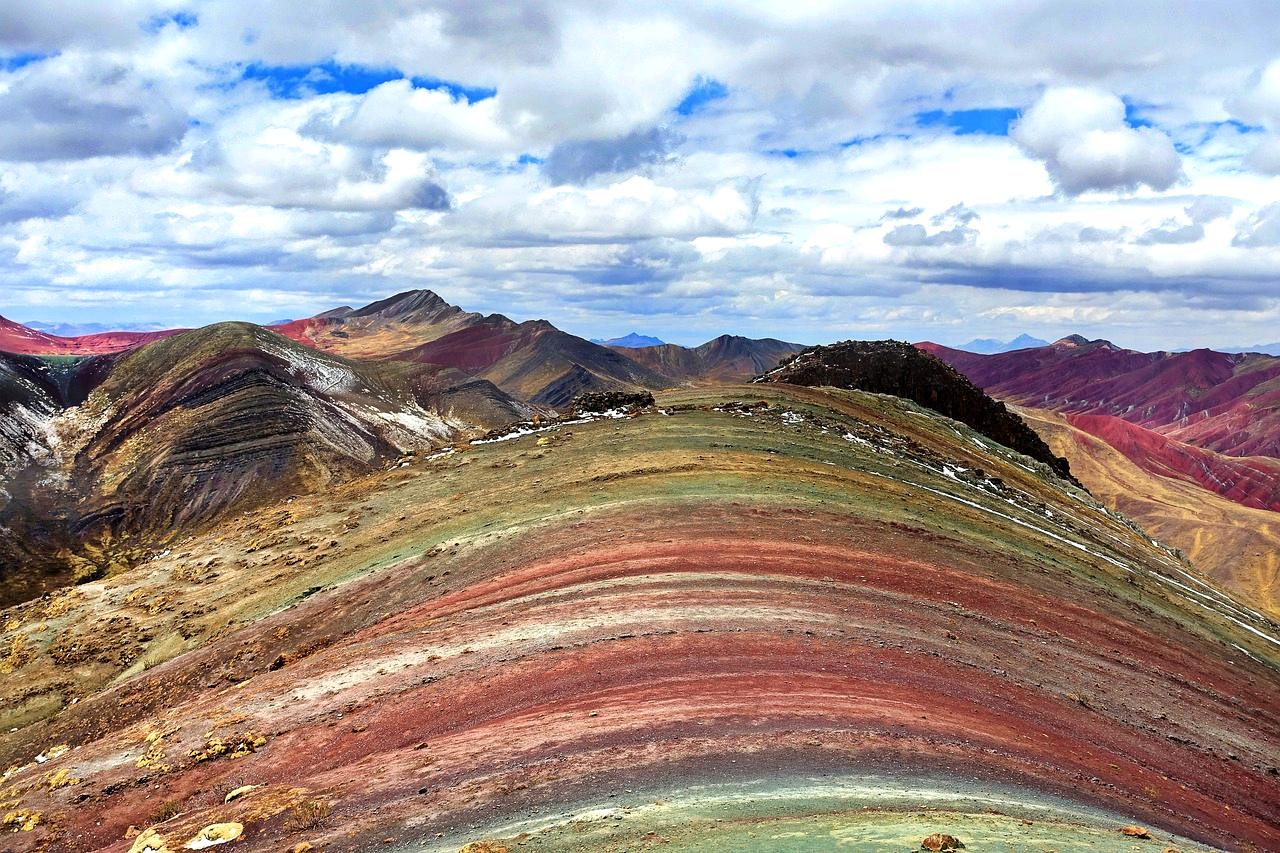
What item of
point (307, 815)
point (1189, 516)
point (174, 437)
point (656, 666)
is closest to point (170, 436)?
point (174, 437)

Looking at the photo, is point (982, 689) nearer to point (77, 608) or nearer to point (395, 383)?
point (77, 608)

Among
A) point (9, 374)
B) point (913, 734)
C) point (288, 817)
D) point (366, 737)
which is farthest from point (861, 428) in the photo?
point (9, 374)

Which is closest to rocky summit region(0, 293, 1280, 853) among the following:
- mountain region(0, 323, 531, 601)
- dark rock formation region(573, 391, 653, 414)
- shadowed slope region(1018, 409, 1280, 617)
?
dark rock formation region(573, 391, 653, 414)

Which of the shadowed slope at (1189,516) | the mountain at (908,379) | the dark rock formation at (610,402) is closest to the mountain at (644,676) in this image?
the dark rock formation at (610,402)

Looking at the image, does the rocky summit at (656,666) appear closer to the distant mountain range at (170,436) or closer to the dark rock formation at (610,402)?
the dark rock formation at (610,402)

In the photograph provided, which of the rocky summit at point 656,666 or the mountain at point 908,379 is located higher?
the mountain at point 908,379

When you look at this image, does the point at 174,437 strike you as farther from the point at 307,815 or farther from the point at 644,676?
the point at 307,815
